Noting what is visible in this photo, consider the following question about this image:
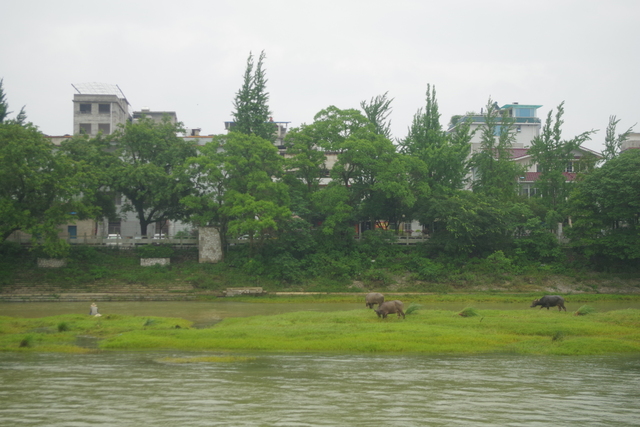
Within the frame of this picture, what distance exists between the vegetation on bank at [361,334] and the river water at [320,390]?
1237 mm

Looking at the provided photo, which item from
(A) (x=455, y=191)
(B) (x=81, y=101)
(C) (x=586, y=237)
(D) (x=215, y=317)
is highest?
(B) (x=81, y=101)

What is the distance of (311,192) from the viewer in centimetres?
4772

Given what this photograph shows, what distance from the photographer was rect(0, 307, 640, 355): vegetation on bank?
59.2 feet

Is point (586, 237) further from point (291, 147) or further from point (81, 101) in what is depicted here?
point (81, 101)

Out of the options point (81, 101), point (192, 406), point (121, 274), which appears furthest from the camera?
point (81, 101)

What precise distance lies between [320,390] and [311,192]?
118ft

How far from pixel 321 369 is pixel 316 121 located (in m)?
34.5

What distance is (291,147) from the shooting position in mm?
47125

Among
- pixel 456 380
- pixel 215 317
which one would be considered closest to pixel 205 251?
pixel 215 317

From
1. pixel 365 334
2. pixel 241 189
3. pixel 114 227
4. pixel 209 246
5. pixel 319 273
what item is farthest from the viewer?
pixel 114 227

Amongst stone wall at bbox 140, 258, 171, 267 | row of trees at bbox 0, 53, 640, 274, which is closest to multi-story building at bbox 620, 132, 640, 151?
row of trees at bbox 0, 53, 640, 274

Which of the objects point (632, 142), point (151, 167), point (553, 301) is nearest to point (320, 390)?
point (553, 301)

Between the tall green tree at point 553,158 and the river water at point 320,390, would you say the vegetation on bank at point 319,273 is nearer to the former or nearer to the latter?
the tall green tree at point 553,158

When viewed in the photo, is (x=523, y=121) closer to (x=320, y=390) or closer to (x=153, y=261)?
(x=153, y=261)
